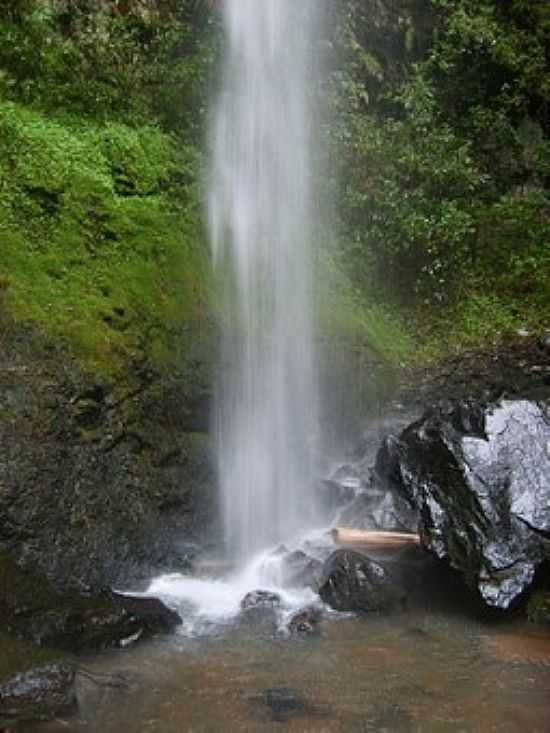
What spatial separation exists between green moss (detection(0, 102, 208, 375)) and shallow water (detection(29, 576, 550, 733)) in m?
Answer: 2.82

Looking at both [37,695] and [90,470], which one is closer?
[37,695]

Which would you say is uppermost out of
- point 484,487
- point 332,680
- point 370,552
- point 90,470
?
point 90,470

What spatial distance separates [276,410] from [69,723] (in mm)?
4916

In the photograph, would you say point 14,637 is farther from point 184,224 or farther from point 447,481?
point 184,224

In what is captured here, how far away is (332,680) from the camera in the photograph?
5.04m

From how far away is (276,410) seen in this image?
8953mm

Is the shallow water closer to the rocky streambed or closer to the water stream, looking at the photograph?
the water stream

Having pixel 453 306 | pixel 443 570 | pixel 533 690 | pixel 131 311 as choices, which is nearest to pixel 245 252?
pixel 131 311

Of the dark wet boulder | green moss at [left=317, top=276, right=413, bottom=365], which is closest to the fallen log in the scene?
the dark wet boulder

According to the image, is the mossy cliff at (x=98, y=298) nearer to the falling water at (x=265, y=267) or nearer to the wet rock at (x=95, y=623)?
the falling water at (x=265, y=267)

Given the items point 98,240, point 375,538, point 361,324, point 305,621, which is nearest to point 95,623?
point 305,621

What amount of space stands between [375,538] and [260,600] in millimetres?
1589

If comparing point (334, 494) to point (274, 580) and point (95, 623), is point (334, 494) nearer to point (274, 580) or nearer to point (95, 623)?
point (274, 580)

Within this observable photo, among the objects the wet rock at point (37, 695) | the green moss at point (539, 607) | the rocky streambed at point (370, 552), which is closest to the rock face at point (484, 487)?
the rocky streambed at point (370, 552)
